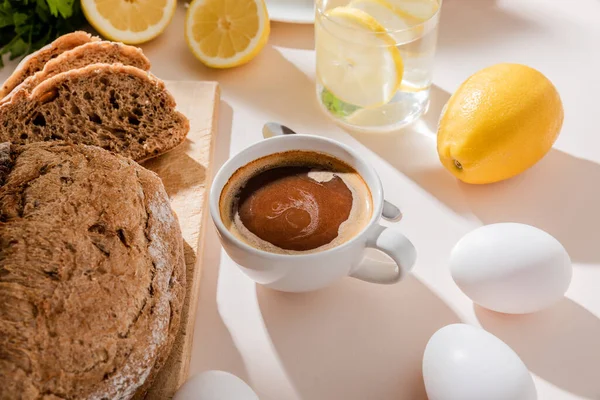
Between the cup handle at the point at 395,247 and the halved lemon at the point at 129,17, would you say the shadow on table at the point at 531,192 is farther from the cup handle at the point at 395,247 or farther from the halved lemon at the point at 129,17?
the halved lemon at the point at 129,17

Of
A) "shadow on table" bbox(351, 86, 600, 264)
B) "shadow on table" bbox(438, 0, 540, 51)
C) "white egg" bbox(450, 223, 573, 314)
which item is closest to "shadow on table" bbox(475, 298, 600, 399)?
"white egg" bbox(450, 223, 573, 314)

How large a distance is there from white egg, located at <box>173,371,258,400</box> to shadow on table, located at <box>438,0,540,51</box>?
1.24 meters

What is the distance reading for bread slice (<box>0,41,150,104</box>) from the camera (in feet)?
4.94

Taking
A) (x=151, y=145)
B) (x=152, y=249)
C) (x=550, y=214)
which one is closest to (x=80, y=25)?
(x=151, y=145)

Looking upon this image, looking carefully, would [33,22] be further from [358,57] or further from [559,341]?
[559,341]

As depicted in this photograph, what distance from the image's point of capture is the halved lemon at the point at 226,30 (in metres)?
1.77

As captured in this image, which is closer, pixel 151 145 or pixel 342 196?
pixel 342 196

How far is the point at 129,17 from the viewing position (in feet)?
6.09

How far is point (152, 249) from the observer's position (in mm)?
1044

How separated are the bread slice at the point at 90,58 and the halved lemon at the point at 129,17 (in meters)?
0.28

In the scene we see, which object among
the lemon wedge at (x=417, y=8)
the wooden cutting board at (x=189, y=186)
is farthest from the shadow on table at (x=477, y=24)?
the wooden cutting board at (x=189, y=186)

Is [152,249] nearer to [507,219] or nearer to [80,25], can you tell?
[507,219]

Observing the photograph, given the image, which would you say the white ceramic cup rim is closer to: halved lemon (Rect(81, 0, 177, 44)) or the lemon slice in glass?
the lemon slice in glass

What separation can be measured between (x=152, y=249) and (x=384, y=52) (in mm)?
731
